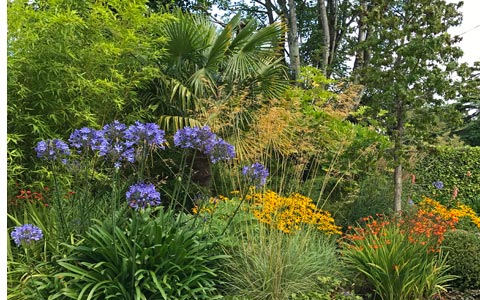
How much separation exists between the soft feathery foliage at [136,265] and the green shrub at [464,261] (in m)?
2.44

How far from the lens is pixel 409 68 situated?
482 cm

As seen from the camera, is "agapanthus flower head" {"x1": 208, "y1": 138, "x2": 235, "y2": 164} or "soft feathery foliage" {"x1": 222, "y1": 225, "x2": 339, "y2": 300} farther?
"soft feathery foliage" {"x1": 222, "y1": 225, "x2": 339, "y2": 300}

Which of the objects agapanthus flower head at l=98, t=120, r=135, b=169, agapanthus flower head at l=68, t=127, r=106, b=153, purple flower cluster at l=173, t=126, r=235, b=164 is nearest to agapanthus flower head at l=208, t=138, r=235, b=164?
purple flower cluster at l=173, t=126, r=235, b=164

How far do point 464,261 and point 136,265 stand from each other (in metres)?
3.07

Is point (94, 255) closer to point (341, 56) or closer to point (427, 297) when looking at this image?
point (427, 297)

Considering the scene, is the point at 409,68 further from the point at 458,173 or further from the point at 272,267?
the point at 458,173

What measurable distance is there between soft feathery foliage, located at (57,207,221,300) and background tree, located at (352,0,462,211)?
9.69 feet

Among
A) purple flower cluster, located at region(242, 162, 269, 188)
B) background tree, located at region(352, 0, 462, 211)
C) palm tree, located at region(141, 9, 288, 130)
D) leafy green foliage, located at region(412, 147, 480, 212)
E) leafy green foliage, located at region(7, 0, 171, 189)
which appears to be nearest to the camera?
purple flower cluster, located at region(242, 162, 269, 188)

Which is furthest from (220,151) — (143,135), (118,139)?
(118,139)

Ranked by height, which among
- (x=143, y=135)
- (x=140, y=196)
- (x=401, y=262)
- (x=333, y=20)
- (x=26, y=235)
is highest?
(x=333, y=20)

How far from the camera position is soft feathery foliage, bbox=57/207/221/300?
273 cm

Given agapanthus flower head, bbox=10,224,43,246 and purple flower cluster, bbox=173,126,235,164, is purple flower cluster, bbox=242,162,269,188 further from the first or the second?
agapanthus flower head, bbox=10,224,43,246

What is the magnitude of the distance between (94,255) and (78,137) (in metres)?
0.83

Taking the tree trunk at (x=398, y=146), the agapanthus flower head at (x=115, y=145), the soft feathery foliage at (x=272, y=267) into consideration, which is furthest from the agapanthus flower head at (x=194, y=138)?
the tree trunk at (x=398, y=146)
